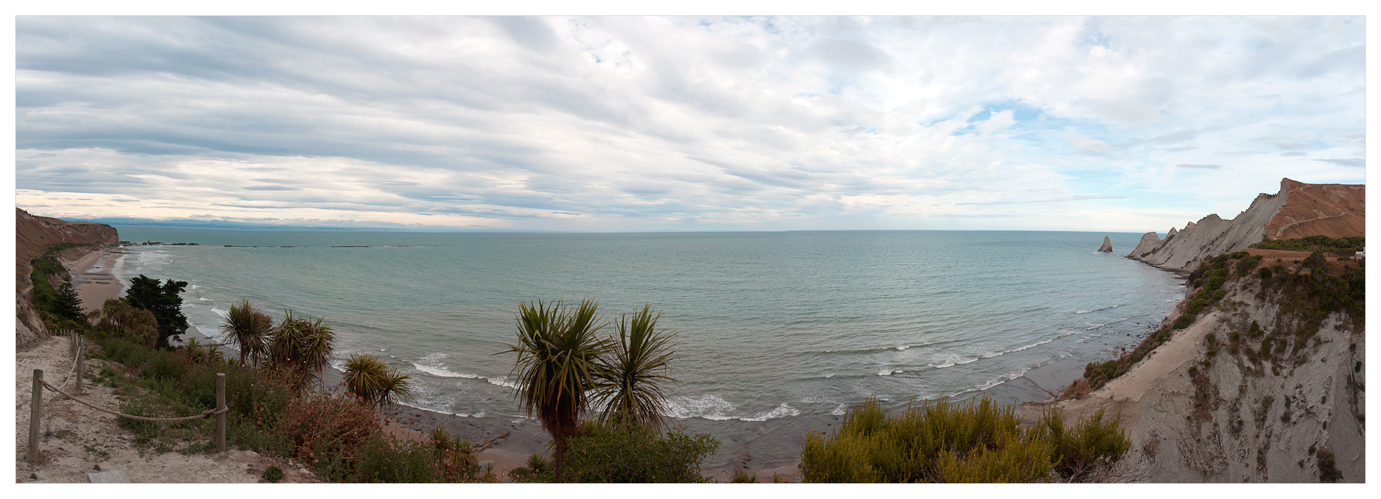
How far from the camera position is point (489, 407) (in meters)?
18.8

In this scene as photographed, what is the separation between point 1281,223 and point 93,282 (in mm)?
86911

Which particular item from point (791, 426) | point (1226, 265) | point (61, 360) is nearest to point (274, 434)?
point (61, 360)

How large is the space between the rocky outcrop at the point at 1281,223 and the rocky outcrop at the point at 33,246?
32477mm

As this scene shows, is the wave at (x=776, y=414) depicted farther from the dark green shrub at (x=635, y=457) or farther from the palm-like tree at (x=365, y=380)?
the palm-like tree at (x=365, y=380)

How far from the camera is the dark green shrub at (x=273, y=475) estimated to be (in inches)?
291

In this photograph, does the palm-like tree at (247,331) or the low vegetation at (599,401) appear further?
the palm-like tree at (247,331)

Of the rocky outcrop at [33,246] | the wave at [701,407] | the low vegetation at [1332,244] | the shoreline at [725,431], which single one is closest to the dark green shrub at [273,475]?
the shoreline at [725,431]

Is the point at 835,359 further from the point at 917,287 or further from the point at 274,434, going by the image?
the point at 917,287

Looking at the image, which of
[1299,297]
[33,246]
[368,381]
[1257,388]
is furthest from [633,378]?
[33,246]

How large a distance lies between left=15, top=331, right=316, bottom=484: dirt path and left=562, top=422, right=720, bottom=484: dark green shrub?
444cm

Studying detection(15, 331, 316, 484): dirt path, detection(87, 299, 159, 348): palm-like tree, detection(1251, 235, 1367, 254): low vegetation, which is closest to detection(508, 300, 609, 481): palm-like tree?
detection(15, 331, 316, 484): dirt path

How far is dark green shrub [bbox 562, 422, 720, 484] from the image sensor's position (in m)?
7.59

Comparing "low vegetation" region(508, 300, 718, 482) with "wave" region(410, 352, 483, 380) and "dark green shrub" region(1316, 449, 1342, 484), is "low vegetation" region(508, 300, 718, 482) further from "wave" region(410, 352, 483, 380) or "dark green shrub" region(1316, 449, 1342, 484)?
"wave" region(410, 352, 483, 380)

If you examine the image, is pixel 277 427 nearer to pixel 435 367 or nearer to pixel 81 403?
pixel 81 403
